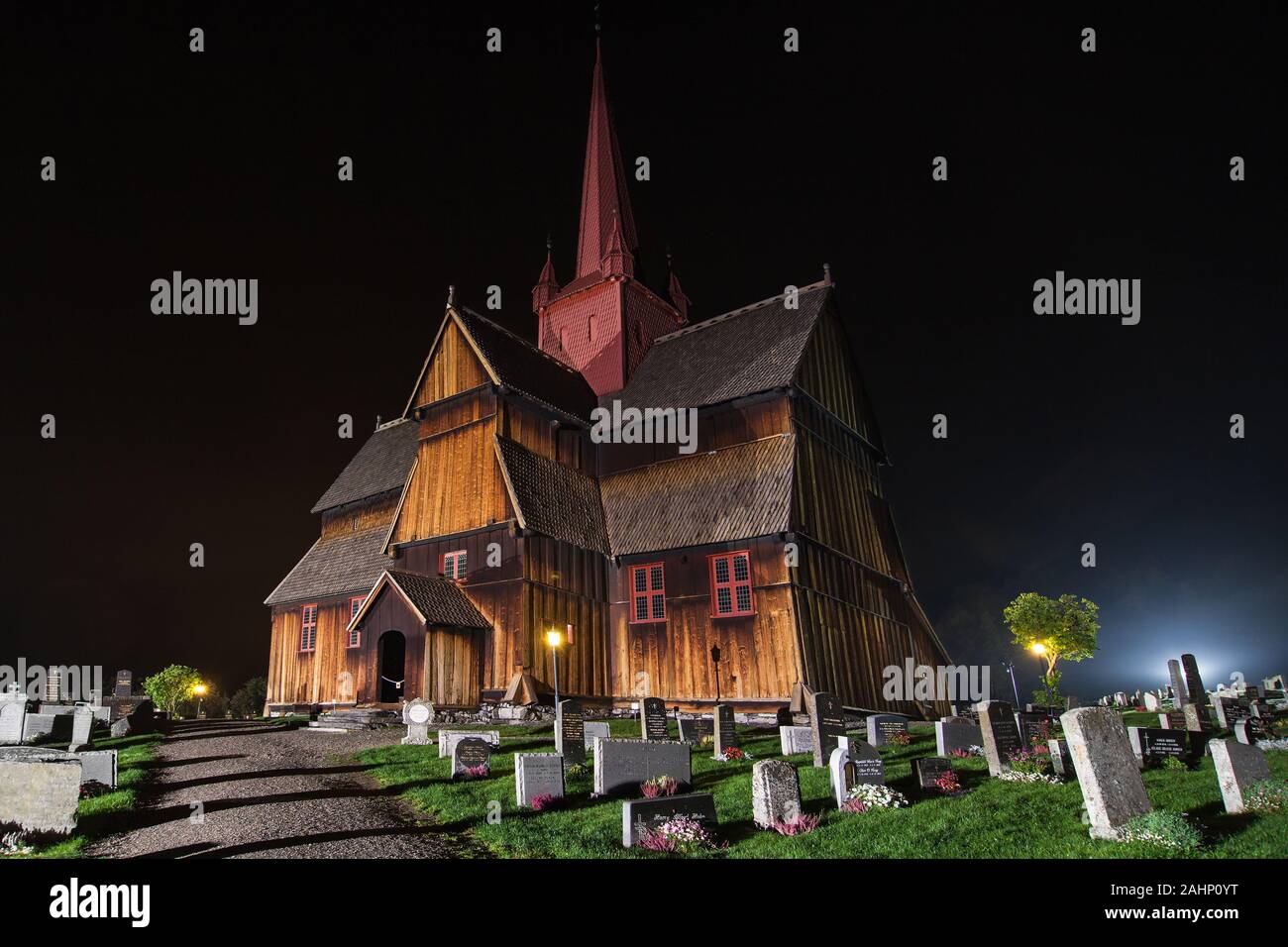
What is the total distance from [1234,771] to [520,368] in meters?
26.6

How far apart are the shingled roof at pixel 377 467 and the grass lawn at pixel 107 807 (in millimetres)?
19918

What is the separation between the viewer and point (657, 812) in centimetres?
998

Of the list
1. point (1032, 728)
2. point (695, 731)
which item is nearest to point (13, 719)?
point (695, 731)

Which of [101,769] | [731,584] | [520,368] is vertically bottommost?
[101,769]

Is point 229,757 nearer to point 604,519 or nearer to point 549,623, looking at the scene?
point 549,623

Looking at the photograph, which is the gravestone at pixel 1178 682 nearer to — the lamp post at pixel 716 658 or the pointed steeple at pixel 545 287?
the lamp post at pixel 716 658

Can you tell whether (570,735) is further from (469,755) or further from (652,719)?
(652,719)

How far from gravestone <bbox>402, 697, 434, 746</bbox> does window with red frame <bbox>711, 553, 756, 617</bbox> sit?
1015 centimetres

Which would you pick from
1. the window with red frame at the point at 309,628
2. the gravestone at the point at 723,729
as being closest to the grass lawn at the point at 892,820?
the gravestone at the point at 723,729

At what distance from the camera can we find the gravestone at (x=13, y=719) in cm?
2116

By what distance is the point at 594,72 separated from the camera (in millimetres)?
50094

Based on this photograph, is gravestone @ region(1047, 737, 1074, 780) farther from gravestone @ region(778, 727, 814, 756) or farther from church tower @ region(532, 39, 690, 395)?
church tower @ region(532, 39, 690, 395)

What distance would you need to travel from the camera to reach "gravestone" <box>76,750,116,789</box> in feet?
46.8
